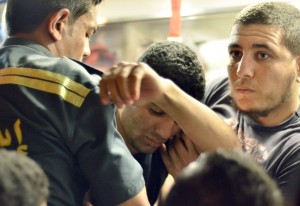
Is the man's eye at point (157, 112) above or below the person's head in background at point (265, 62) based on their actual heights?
below

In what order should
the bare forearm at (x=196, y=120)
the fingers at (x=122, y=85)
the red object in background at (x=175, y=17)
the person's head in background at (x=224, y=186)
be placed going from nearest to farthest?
the person's head in background at (x=224, y=186) < the fingers at (x=122, y=85) < the bare forearm at (x=196, y=120) < the red object in background at (x=175, y=17)

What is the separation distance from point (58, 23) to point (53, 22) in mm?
14

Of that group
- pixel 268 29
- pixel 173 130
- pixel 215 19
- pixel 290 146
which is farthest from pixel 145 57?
pixel 215 19

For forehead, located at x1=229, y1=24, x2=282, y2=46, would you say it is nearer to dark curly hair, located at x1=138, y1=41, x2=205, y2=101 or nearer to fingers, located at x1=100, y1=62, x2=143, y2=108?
dark curly hair, located at x1=138, y1=41, x2=205, y2=101

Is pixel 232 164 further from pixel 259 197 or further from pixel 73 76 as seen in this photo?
pixel 73 76

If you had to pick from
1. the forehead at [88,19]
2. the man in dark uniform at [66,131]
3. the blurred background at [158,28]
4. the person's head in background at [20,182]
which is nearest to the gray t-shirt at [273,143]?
the man in dark uniform at [66,131]

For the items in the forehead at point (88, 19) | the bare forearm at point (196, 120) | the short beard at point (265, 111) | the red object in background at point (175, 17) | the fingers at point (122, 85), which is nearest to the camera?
the fingers at point (122, 85)

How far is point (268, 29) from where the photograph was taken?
154 centimetres

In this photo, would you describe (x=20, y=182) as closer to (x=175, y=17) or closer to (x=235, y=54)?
(x=235, y=54)

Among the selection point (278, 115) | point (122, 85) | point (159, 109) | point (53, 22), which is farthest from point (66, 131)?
point (278, 115)

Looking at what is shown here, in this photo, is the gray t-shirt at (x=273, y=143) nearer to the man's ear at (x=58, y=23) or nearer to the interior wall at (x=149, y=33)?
the man's ear at (x=58, y=23)

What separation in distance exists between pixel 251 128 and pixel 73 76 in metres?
0.70

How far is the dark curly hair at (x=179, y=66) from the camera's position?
152 centimetres

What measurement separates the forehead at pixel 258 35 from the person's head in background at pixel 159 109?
16cm
